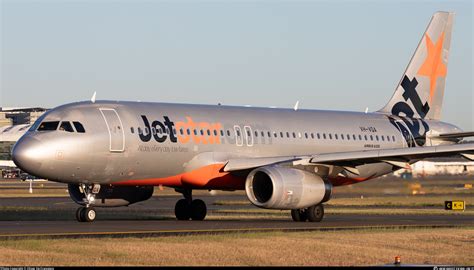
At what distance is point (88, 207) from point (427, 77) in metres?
21.5

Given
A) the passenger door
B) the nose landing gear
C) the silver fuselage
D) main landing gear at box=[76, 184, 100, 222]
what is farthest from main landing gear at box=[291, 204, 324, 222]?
the nose landing gear

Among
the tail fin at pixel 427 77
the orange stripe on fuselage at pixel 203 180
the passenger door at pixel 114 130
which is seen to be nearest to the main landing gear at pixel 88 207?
the orange stripe on fuselage at pixel 203 180

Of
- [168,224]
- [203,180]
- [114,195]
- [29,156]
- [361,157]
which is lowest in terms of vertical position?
[168,224]

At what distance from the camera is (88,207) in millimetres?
36062

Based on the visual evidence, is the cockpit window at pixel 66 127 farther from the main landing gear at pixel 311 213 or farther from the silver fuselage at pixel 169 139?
the main landing gear at pixel 311 213

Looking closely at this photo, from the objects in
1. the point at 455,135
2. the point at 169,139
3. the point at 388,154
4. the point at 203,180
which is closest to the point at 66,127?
the point at 169,139

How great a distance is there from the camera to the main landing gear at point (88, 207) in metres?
35.8

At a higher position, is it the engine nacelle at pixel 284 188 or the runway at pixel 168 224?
the engine nacelle at pixel 284 188

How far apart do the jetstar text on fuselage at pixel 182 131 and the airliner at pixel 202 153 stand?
5 cm

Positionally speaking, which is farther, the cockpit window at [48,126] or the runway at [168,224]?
the cockpit window at [48,126]

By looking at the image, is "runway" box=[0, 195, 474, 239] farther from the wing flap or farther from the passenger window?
the passenger window

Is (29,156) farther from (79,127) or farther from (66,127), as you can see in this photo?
(79,127)

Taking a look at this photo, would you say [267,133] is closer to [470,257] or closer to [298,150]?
[298,150]

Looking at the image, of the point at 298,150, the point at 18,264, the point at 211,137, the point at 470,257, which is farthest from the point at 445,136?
the point at 18,264
